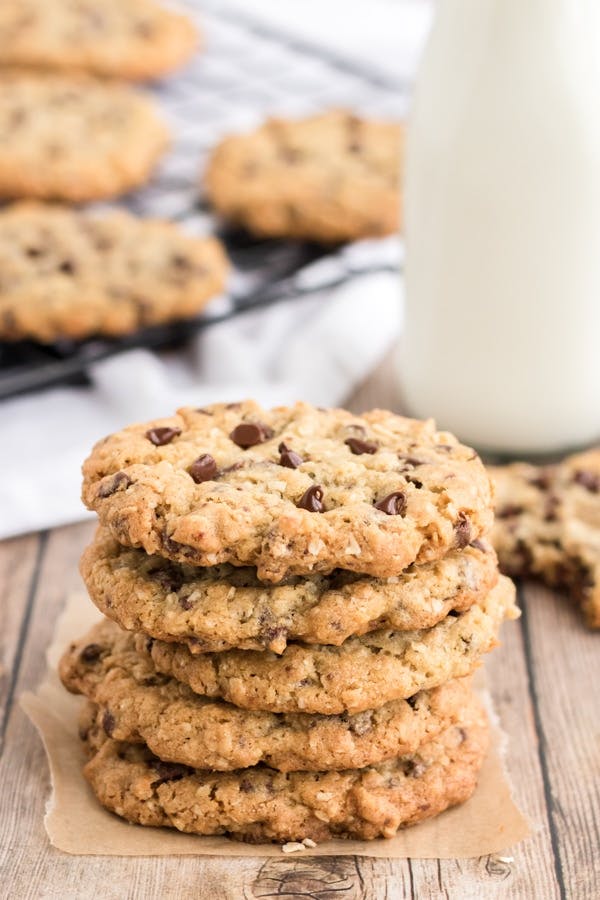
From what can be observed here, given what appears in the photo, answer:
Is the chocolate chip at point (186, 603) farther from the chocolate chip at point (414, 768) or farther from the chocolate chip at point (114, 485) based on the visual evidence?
the chocolate chip at point (414, 768)

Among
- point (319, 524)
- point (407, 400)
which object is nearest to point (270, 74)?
point (407, 400)

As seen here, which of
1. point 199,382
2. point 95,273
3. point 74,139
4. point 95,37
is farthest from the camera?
point 95,37

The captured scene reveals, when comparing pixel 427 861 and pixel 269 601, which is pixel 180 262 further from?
pixel 427 861

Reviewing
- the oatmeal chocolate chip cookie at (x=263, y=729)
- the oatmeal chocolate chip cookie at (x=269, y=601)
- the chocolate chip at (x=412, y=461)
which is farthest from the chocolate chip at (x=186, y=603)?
the chocolate chip at (x=412, y=461)

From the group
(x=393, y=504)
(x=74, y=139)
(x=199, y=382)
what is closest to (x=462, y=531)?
(x=393, y=504)

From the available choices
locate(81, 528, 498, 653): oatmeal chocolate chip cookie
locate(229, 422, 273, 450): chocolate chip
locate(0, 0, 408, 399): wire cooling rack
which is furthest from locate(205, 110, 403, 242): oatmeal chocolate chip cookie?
locate(81, 528, 498, 653): oatmeal chocolate chip cookie

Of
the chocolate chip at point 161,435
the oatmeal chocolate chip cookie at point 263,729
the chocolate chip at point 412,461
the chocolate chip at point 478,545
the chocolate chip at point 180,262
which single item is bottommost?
the chocolate chip at point 180,262
